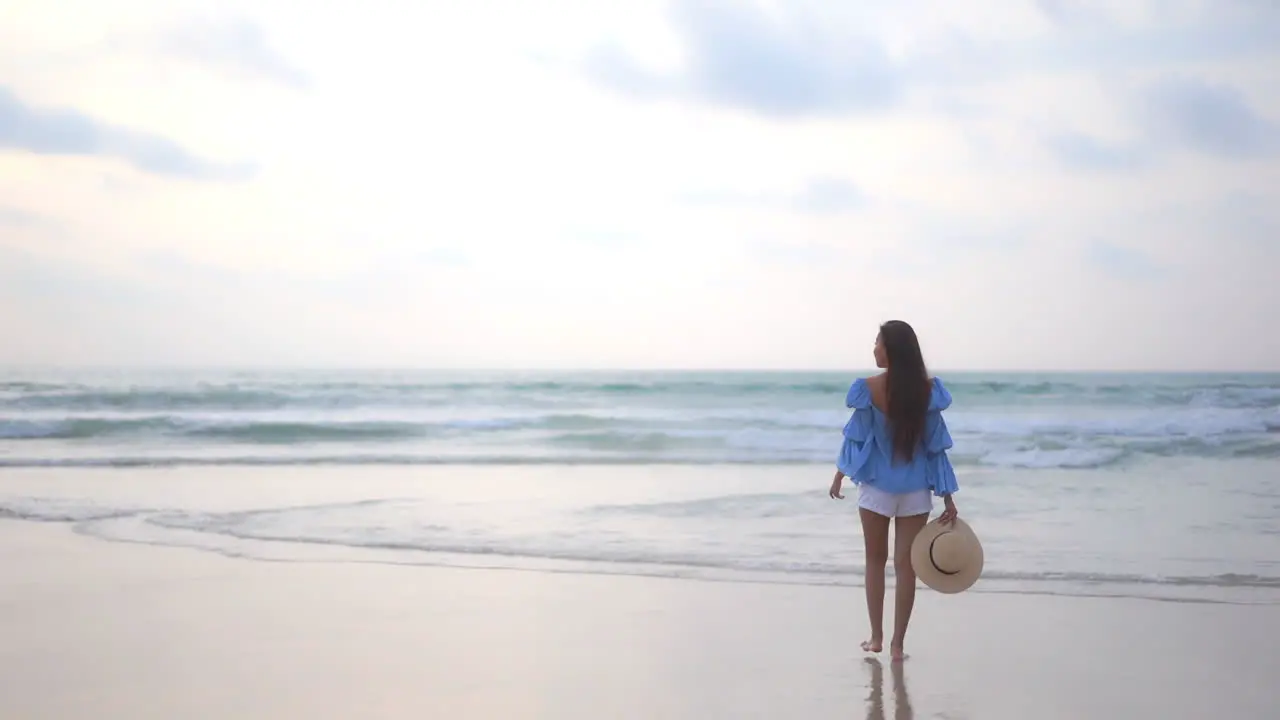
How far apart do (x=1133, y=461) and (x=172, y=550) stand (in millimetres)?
11452

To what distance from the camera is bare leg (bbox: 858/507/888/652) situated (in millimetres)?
4672

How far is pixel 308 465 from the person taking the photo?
13.9m

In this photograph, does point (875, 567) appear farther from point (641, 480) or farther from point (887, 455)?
point (641, 480)

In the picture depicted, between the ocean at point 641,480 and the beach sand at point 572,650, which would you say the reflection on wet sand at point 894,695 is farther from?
the ocean at point 641,480

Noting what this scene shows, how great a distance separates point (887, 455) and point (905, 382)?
1.10ft

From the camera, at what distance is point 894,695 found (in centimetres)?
417

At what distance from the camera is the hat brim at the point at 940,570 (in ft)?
14.5

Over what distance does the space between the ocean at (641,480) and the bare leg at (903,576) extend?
5.39 feet

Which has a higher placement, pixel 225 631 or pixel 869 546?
pixel 869 546

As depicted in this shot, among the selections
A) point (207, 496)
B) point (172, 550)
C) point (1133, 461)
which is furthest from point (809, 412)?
point (172, 550)

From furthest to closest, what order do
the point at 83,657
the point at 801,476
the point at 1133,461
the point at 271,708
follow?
the point at 1133,461
the point at 801,476
the point at 83,657
the point at 271,708

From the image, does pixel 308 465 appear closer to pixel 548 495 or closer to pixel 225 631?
pixel 548 495

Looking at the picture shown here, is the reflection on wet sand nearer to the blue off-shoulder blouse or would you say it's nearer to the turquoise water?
the blue off-shoulder blouse

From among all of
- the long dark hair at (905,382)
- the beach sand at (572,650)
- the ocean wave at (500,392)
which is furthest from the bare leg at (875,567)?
the ocean wave at (500,392)
